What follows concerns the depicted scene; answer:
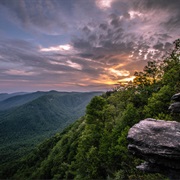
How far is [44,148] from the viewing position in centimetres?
15512

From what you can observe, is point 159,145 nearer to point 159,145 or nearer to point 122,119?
point 159,145

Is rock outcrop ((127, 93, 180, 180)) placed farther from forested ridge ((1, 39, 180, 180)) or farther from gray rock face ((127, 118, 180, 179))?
forested ridge ((1, 39, 180, 180))

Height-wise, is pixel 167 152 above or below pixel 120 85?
below

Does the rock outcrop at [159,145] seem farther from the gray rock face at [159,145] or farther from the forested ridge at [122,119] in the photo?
the forested ridge at [122,119]

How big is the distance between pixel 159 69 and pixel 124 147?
31838 mm

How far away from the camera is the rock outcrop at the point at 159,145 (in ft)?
53.7

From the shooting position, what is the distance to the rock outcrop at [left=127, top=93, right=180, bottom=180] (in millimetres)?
16373

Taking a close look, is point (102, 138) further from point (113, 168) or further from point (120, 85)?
point (120, 85)

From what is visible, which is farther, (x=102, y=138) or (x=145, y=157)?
(x=102, y=138)

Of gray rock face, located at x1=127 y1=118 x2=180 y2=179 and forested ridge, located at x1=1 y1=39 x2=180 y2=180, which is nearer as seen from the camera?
gray rock face, located at x1=127 y1=118 x2=180 y2=179

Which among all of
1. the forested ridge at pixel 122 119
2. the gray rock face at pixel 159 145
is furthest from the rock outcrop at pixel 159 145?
the forested ridge at pixel 122 119

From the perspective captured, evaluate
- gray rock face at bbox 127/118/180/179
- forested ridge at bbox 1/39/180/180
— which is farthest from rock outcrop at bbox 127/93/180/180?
forested ridge at bbox 1/39/180/180

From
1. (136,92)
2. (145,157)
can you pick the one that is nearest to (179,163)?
(145,157)

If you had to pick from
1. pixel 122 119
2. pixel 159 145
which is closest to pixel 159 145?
pixel 159 145
